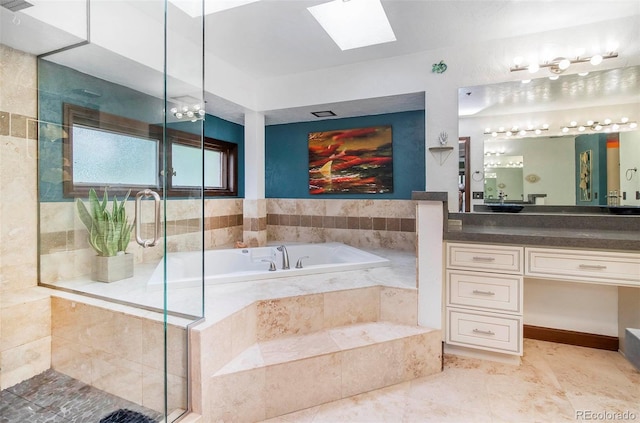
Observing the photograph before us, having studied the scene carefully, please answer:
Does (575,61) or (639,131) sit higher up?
(575,61)

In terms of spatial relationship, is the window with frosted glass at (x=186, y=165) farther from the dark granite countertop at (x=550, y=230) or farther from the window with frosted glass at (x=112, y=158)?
the dark granite countertop at (x=550, y=230)

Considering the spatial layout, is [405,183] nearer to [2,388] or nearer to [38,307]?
[38,307]

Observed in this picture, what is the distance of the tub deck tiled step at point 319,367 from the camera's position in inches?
60.6

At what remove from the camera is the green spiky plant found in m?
2.17

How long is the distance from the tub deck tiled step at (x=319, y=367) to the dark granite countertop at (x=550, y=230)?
734 millimetres

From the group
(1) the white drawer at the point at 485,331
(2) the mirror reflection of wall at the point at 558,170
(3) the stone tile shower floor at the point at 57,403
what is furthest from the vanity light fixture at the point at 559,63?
(3) the stone tile shower floor at the point at 57,403

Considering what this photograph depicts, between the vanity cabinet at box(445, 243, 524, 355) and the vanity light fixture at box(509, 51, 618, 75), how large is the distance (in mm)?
1487

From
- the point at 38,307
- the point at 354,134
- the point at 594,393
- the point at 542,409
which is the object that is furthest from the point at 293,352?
the point at 354,134

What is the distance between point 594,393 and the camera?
1.73 metres

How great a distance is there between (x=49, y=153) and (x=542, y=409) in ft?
11.0

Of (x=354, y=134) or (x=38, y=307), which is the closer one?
(x=38, y=307)

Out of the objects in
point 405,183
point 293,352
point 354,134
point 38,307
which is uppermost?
point 354,134

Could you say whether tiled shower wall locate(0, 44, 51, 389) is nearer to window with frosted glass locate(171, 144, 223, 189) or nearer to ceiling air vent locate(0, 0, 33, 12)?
ceiling air vent locate(0, 0, 33, 12)

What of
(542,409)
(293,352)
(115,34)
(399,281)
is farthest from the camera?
(399,281)
